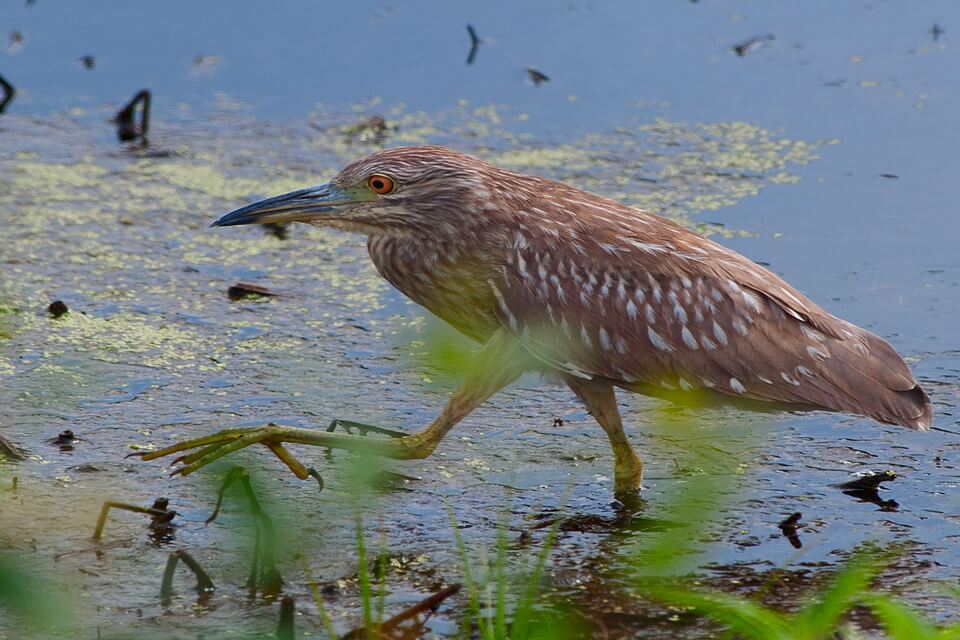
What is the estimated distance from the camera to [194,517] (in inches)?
211

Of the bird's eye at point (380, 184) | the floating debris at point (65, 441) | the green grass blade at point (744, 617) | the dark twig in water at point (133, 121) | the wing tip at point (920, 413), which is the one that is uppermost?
the dark twig in water at point (133, 121)

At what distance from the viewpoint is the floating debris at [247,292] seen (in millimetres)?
7371

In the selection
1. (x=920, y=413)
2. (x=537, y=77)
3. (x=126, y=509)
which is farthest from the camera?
(x=537, y=77)

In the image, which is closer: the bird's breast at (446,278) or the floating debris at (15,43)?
the bird's breast at (446,278)

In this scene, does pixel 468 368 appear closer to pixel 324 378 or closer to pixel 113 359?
pixel 324 378

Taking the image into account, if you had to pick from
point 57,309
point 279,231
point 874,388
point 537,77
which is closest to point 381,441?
point 874,388

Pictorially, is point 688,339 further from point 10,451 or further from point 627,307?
point 10,451

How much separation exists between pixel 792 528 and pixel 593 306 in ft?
3.22

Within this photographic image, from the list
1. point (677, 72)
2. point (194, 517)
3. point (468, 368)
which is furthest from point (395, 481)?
point (677, 72)

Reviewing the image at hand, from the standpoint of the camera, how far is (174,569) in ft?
15.2

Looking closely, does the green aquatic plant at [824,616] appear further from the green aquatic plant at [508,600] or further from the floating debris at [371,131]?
the floating debris at [371,131]

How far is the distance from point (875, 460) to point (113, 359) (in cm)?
310

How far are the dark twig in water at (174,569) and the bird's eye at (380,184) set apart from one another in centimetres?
149

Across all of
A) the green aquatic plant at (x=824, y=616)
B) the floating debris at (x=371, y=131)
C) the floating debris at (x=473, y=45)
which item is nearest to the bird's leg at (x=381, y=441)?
the green aquatic plant at (x=824, y=616)
